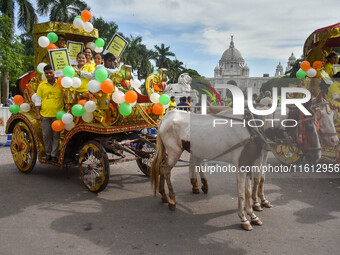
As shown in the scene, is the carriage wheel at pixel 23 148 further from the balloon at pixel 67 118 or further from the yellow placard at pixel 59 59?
the yellow placard at pixel 59 59

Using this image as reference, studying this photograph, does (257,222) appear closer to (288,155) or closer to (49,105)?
(288,155)

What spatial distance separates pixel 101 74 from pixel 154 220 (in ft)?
7.51

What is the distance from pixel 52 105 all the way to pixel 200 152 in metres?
3.03

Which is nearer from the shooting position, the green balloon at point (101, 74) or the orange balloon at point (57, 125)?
the green balloon at point (101, 74)

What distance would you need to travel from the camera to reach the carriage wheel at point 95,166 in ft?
14.8

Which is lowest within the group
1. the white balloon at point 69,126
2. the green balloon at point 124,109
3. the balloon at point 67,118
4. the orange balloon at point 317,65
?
the white balloon at point 69,126

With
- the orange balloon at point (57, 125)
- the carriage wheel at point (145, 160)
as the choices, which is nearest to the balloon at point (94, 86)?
the orange balloon at point (57, 125)

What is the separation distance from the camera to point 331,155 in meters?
5.63

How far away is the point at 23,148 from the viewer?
582 cm

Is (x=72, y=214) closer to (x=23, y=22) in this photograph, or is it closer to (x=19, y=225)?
(x=19, y=225)

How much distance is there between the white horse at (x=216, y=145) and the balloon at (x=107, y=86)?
980 mm

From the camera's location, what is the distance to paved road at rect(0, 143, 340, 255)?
9.87ft

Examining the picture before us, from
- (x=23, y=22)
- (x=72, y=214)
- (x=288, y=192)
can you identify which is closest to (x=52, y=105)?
(x=72, y=214)

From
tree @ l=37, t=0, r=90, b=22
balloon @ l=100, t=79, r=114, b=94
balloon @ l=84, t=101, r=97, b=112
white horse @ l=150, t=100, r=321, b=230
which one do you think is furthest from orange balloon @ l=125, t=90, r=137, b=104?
tree @ l=37, t=0, r=90, b=22
